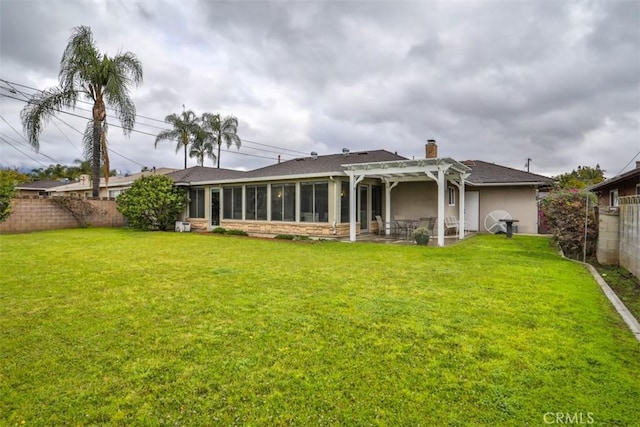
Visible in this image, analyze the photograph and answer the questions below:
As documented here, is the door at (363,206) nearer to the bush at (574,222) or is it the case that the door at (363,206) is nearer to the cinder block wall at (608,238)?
the bush at (574,222)

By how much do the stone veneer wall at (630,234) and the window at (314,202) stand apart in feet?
27.9

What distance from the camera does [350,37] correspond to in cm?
1269

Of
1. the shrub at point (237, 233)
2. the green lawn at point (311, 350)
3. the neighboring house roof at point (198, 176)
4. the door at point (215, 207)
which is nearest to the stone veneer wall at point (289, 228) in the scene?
the shrub at point (237, 233)

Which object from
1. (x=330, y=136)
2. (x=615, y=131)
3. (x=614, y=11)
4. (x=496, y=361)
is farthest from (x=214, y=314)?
(x=330, y=136)

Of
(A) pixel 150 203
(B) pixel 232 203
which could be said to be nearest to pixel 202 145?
(A) pixel 150 203

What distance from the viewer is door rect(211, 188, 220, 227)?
54.7 ft

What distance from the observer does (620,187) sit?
16.3 metres

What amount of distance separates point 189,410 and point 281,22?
1283cm

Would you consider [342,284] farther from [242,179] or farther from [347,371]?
[242,179]

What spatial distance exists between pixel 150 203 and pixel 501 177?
1710 cm

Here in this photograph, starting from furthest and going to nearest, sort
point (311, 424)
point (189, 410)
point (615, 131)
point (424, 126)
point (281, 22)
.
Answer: point (424, 126), point (615, 131), point (281, 22), point (189, 410), point (311, 424)

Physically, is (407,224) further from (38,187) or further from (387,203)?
(38,187)

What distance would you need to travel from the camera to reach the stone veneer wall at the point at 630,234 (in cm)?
639

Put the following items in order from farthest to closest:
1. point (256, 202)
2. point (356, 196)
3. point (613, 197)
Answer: point (613, 197) < point (256, 202) < point (356, 196)
